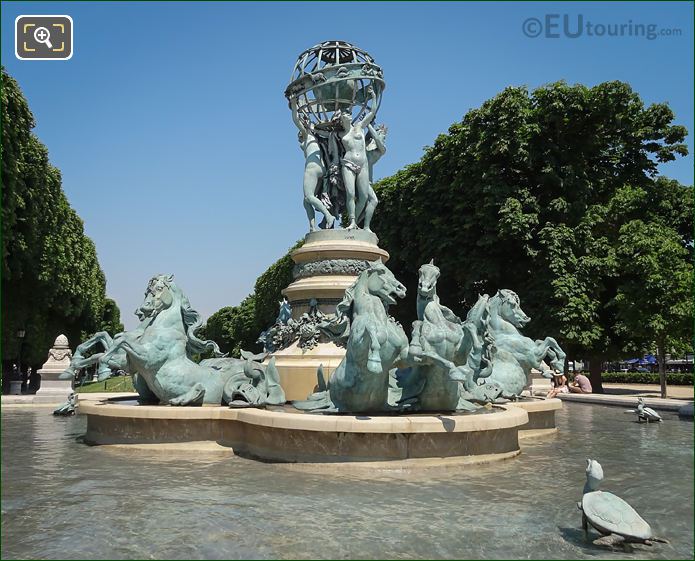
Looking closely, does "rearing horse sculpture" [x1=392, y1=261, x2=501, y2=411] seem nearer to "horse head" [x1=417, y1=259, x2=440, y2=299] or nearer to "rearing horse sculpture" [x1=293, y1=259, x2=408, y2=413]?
"horse head" [x1=417, y1=259, x2=440, y2=299]

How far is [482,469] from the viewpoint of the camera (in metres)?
8.71

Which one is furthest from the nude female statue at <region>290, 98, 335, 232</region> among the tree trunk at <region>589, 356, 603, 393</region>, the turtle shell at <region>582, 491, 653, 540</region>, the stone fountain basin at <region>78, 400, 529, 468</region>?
the tree trunk at <region>589, 356, 603, 393</region>

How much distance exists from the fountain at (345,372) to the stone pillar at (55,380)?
11242mm

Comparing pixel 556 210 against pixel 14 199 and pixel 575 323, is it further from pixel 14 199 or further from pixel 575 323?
pixel 14 199

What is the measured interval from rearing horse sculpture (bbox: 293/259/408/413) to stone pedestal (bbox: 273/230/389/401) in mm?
4073

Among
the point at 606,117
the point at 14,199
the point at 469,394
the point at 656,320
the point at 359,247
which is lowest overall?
the point at 469,394

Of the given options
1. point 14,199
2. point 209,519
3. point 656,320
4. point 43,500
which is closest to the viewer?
point 209,519

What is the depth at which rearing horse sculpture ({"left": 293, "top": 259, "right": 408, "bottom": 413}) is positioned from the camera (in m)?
9.30

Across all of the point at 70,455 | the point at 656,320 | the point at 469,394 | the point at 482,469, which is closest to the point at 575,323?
the point at 656,320

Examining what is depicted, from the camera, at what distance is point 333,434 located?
28.8 feet

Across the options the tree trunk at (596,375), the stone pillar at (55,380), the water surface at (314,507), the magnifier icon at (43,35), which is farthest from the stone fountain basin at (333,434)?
the tree trunk at (596,375)

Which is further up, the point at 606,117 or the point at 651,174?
the point at 606,117

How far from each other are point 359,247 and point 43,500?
387 inches

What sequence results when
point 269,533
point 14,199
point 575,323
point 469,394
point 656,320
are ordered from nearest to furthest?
point 269,533, point 469,394, point 14,199, point 656,320, point 575,323
